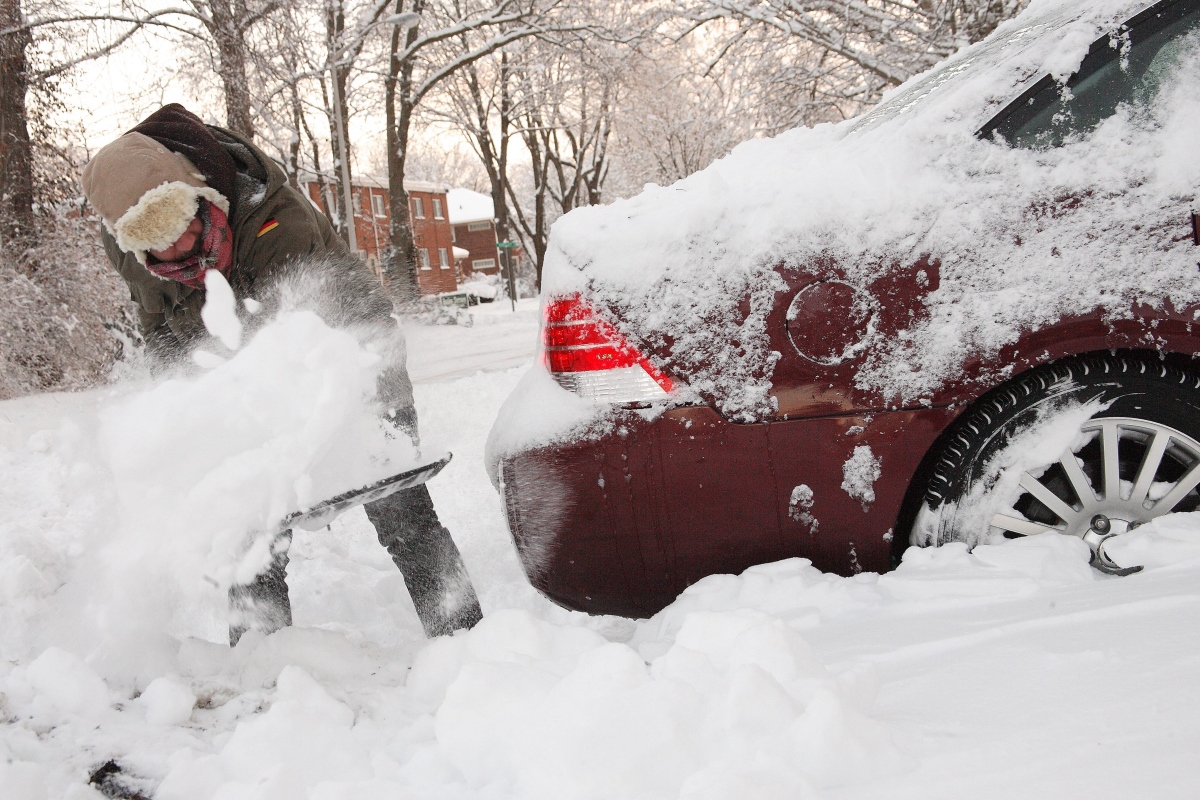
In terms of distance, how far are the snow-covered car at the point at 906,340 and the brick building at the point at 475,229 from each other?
2622 inches

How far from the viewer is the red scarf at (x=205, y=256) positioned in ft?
7.63

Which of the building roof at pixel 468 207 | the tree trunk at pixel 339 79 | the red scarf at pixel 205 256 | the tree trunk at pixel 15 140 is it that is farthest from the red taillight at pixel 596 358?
the building roof at pixel 468 207

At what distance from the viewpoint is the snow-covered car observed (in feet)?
6.18

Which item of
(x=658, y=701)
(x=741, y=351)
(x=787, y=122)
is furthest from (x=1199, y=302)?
(x=787, y=122)

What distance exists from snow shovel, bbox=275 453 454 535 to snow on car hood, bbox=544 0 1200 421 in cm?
69

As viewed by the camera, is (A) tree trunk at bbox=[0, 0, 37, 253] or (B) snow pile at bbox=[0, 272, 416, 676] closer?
(B) snow pile at bbox=[0, 272, 416, 676]

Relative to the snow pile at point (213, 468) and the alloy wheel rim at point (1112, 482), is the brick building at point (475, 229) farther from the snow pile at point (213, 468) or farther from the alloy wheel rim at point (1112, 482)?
the alloy wheel rim at point (1112, 482)

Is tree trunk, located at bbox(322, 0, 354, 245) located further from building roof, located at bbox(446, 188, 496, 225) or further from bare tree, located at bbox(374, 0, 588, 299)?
building roof, located at bbox(446, 188, 496, 225)

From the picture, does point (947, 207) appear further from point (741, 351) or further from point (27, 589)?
point (27, 589)

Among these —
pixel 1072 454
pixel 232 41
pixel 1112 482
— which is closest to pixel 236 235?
pixel 1072 454

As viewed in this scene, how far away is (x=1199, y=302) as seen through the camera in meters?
1.85

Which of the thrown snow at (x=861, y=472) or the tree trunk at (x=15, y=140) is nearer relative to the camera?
the thrown snow at (x=861, y=472)

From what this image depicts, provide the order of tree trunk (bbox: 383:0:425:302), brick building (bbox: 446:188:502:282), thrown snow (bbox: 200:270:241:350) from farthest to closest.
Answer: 1. brick building (bbox: 446:188:502:282)
2. tree trunk (bbox: 383:0:425:302)
3. thrown snow (bbox: 200:270:241:350)

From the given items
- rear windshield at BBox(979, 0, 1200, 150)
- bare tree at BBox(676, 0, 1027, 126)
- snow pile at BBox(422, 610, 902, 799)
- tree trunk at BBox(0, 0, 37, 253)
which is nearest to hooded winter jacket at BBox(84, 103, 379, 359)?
snow pile at BBox(422, 610, 902, 799)
